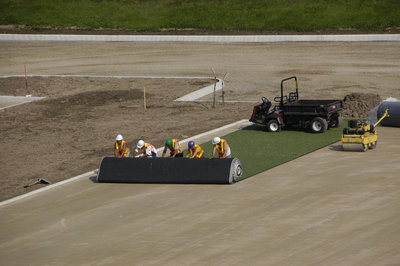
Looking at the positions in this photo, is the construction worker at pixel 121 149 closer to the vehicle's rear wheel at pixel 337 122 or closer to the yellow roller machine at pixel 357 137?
the yellow roller machine at pixel 357 137

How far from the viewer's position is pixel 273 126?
27969 mm

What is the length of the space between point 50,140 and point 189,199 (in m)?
11.5

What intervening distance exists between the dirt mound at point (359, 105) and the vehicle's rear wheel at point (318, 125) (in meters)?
3.72

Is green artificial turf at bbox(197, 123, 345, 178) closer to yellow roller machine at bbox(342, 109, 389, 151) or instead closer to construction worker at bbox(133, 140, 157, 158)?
yellow roller machine at bbox(342, 109, 389, 151)

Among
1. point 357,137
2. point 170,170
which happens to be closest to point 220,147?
point 170,170

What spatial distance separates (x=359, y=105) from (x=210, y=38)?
73.7 feet

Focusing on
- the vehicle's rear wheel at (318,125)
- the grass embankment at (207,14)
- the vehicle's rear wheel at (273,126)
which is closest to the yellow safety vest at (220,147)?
the vehicle's rear wheel at (273,126)

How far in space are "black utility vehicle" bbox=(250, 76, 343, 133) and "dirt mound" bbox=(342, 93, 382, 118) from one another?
2600 millimetres

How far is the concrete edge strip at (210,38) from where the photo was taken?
47781 mm

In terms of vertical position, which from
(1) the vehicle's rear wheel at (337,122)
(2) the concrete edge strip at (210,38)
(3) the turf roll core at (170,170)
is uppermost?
(2) the concrete edge strip at (210,38)

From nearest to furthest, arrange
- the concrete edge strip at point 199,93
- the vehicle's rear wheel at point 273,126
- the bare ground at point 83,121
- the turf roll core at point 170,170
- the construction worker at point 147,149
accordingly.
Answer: the turf roll core at point 170,170 < the construction worker at point 147,149 < the bare ground at point 83,121 < the vehicle's rear wheel at point 273,126 < the concrete edge strip at point 199,93

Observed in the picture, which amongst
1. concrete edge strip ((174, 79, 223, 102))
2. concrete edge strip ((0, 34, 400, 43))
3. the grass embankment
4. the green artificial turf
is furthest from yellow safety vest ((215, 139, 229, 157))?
the grass embankment

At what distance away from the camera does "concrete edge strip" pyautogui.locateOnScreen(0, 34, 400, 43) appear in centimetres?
4778

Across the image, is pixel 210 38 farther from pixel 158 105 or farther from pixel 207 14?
pixel 158 105
